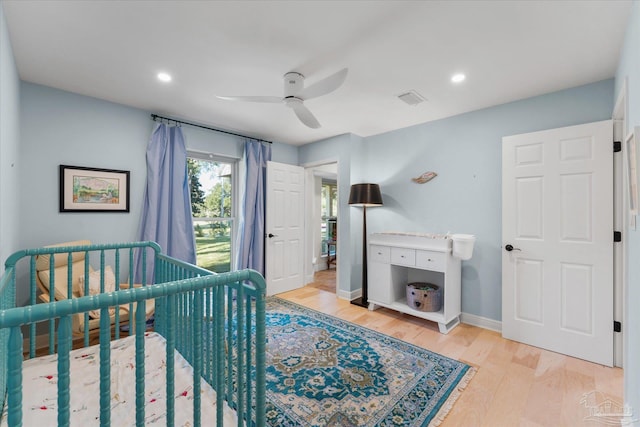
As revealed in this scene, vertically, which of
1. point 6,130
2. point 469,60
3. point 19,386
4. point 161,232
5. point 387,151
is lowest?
point 19,386

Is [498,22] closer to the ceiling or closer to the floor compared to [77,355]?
closer to the ceiling

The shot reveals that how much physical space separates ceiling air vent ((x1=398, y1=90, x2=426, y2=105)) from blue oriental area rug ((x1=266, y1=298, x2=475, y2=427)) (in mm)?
2339

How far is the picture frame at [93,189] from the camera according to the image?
271 cm

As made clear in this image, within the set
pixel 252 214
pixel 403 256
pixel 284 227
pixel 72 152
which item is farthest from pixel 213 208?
pixel 403 256

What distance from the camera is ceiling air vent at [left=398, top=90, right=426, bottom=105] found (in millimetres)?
2694

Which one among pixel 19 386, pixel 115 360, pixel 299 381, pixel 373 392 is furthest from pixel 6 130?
pixel 373 392

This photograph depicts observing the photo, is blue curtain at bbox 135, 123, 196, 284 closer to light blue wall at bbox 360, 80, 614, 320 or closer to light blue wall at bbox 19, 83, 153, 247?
light blue wall at bbox 19, 83, 153, 247

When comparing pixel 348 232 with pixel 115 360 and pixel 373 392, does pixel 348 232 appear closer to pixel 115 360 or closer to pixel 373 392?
pixel 373 392

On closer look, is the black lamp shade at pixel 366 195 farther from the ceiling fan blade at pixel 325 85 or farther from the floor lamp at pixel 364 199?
the ceiling fan blade at pixel 325 85

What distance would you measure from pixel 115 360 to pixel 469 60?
2.95 metres

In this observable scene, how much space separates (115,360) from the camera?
4.68 ft

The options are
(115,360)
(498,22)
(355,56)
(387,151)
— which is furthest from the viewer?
(387,151)

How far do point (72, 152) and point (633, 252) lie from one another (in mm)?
4381

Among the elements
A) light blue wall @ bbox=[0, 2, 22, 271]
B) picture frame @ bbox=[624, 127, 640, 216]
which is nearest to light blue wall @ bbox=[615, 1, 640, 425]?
picture frame @ bbox=[624, 127, 640, 216]
